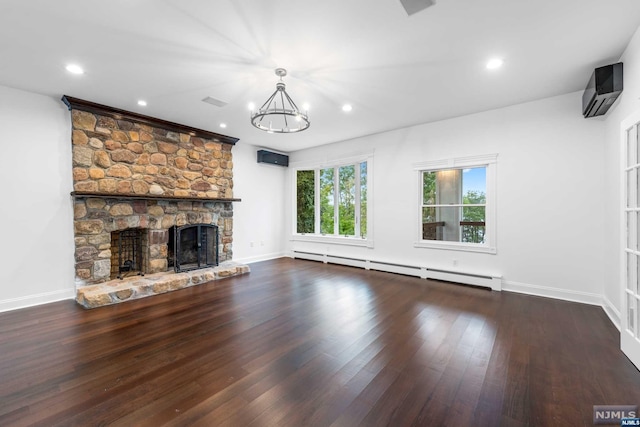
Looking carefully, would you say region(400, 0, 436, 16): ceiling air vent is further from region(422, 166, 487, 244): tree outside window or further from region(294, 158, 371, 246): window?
region(294, 158, 371, 246): window

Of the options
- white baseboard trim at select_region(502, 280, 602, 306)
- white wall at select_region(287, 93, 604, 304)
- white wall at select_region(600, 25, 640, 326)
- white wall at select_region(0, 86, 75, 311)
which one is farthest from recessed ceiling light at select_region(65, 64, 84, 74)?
white baseboard trim at select_region(502, 280, 602, 306)

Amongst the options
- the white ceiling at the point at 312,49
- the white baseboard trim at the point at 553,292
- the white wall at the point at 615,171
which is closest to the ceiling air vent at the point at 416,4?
the white ceiling at the point at 312,49

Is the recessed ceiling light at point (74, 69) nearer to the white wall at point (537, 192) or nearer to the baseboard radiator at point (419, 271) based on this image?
the white wall at point (537, 192)

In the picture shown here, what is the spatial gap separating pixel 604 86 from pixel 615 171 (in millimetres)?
939

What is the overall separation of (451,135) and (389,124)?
3.60ft

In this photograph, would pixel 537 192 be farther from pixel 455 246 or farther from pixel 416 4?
pixel 416 4

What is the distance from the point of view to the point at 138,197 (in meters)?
4.31

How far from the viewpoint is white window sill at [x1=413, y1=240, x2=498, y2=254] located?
4332 millimetres

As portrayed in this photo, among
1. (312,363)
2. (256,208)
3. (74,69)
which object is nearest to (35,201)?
(74,69)

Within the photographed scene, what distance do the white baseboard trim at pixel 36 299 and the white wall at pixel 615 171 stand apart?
6591 mm

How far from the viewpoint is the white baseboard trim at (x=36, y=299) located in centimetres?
341

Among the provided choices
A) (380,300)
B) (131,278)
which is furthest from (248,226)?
(380,300)

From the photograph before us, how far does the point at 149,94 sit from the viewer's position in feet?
12.1

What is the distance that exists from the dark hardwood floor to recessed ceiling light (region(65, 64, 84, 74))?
286cm
